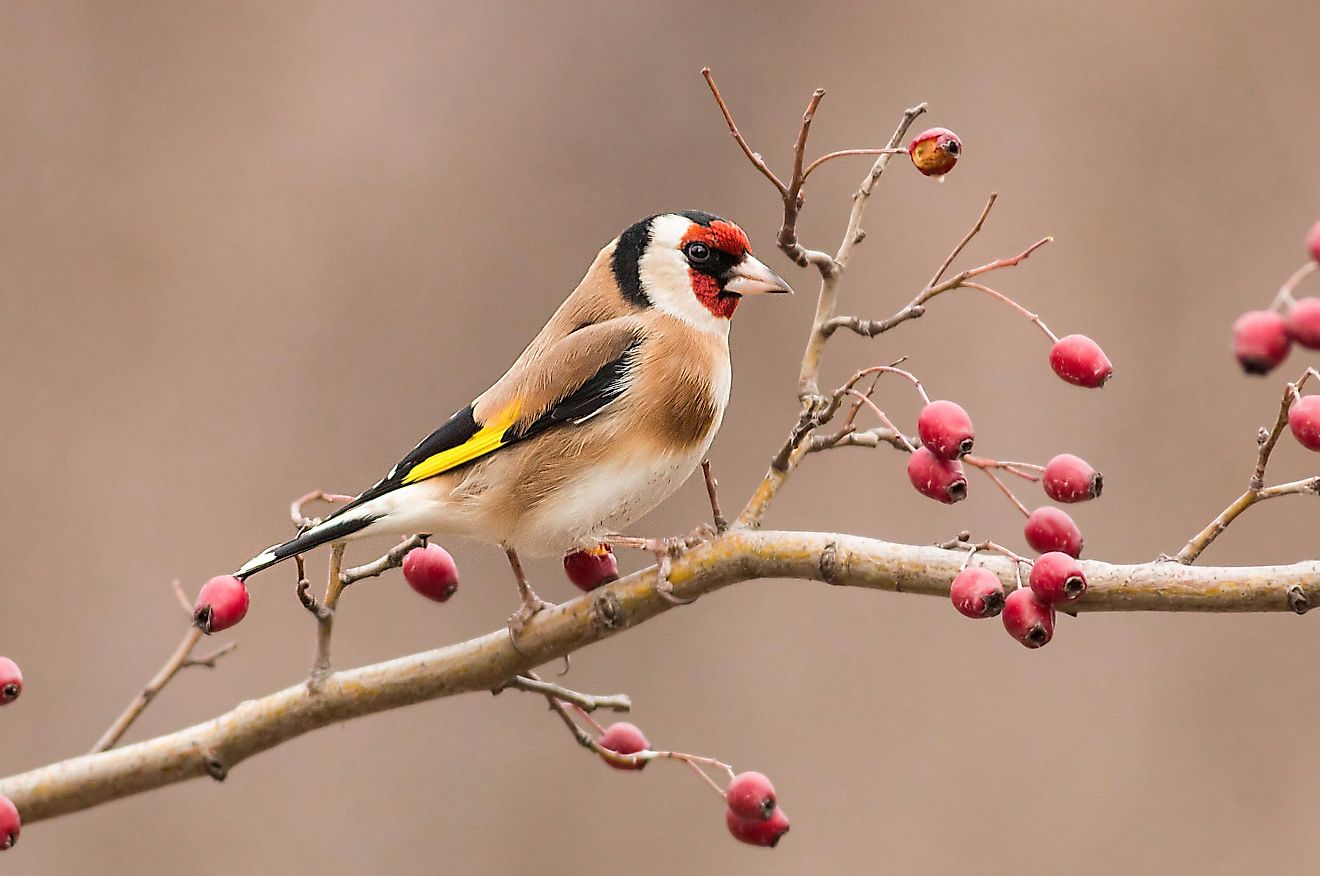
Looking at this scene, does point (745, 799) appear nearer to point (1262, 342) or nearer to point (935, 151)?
point (935, 151)

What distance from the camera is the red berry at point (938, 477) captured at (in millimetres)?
1589

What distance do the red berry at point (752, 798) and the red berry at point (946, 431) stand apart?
52 cm

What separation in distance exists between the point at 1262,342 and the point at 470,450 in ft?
4.18

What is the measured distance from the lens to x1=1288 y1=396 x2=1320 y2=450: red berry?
4.77 feet

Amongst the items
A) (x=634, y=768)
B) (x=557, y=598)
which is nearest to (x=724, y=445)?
(x=557, y=598)

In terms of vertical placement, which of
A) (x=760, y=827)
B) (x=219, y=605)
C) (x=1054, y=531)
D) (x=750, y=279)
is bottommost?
(x=760, y=827)

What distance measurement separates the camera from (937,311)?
14.0ft

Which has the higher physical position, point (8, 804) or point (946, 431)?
point (946, 431)

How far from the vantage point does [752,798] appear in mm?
1817

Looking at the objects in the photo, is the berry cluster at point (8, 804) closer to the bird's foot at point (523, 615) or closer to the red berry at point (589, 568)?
the bird's foot at point (523, 615)

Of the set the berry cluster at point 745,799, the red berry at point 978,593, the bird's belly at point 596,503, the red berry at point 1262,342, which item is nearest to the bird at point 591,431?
the bird's belly at point 596,503

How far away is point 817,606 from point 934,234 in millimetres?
1204

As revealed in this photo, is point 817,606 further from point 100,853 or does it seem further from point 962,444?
point 962,444

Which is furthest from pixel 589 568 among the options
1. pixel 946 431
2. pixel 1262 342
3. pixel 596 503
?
pixel 1262 342
